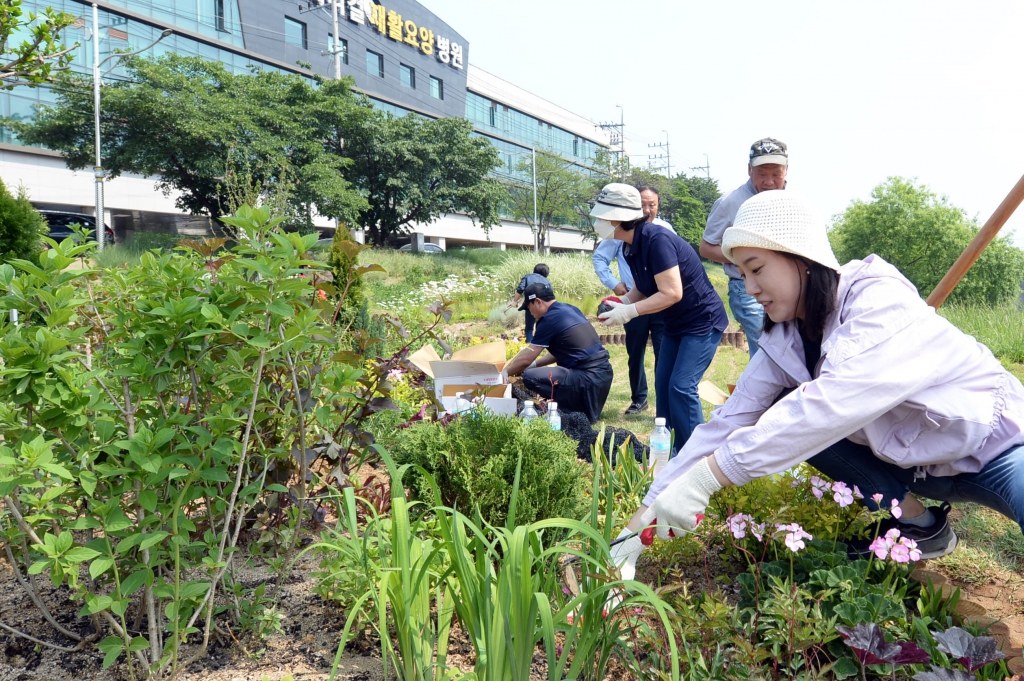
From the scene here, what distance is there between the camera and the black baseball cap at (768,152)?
3595mm

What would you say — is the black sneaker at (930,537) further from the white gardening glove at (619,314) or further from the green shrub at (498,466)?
the white gardening glove at (619,314)

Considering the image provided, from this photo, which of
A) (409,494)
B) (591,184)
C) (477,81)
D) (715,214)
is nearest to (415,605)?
(409,494)

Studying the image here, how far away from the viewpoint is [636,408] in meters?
5.46

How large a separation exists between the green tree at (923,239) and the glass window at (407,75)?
2858 cm

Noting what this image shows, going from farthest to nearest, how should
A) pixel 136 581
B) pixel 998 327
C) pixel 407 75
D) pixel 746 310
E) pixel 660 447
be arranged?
pixel 407 75 < pixel 998 327 < pixel 746 310 < pixel 660 447 < pixel 136 581

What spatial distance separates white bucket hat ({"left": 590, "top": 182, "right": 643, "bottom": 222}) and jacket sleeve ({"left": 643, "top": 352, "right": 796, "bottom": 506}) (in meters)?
1.77

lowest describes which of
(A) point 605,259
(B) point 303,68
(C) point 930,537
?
(C) point 930,537

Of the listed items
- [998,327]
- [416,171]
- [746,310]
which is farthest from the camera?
[416,171]

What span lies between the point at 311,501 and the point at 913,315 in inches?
64.7

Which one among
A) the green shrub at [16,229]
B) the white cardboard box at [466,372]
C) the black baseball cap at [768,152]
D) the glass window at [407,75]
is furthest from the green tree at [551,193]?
the black baseball cap at [768,152]

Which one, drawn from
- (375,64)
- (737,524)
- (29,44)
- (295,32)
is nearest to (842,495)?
(737,524)

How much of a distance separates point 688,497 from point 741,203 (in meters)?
2.34

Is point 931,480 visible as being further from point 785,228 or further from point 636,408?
point 636,408

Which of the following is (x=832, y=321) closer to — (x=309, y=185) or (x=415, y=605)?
(x=415, y=605)
